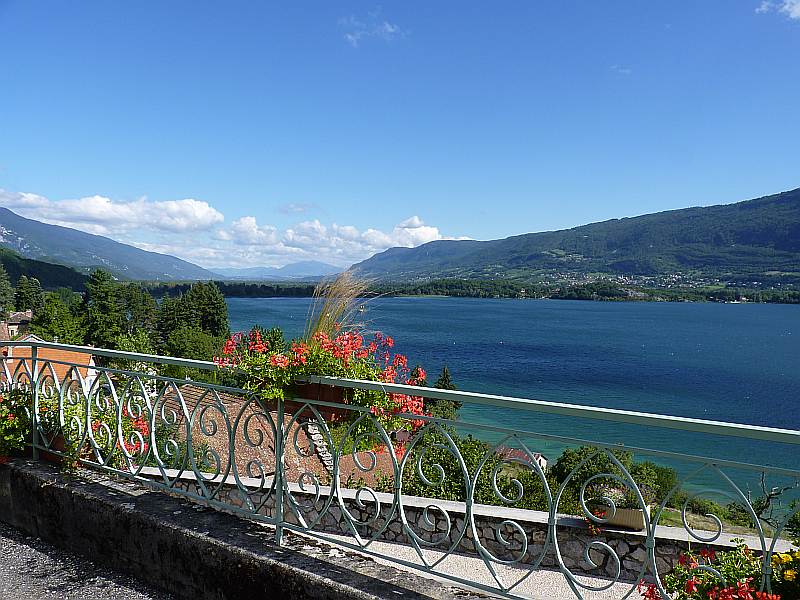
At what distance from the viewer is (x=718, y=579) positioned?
1.88 meters

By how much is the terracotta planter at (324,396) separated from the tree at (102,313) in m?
62.5

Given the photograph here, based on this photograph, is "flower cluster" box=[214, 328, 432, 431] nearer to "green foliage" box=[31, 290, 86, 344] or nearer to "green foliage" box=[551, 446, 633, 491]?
"green foliage" box=[551, 446, 633, 491]

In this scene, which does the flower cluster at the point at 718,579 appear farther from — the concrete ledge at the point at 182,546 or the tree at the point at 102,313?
the tree at the point at 102,313

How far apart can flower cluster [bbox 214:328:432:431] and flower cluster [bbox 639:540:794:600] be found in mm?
1014

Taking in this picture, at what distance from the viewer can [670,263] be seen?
14538 centimetres

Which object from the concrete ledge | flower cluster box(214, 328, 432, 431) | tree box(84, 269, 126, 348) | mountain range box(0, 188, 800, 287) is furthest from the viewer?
mountain range box(0, 188, 800, 287)

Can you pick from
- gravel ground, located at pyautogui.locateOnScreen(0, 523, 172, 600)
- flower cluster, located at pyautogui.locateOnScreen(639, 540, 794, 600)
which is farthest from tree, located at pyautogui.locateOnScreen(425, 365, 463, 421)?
gravel ground, located at pyautogui.locateOnScreen(0, 523, 172, 600)

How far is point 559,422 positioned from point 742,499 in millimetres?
41386

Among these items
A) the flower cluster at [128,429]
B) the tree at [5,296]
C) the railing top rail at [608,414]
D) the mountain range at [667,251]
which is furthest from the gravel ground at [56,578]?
the mountain range at [667,251]

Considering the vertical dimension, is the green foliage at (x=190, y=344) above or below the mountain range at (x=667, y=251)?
below

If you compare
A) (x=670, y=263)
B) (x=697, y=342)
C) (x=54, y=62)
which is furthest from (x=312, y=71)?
(x=670, y=263)

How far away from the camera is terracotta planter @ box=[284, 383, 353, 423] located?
101 inches

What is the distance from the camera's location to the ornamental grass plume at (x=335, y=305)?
303 centimetres

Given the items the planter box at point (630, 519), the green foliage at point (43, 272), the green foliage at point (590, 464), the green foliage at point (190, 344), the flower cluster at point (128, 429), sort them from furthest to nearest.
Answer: the green foliage at point (43, 272), the green foliage at point (190, 344), the planter box at point (630, 519), the flower cluster at point (128, 429), the green foliage at point (590, 464)
